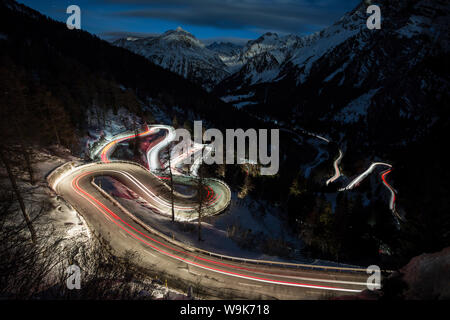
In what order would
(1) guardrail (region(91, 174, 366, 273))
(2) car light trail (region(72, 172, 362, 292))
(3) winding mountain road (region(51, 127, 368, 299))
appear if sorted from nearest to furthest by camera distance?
(3) winding mountain road (region(51, 127, 368, 299))
(2) car light trail (region(72, 172, 362, 292))
(1) guardrail (region(91, 174, 366, 273))

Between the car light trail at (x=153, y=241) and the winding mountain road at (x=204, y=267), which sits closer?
the winding mountain road at (x=204, y=267)

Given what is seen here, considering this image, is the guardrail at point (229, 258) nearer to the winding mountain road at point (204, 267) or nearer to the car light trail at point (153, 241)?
the winding mountain road at point (204, 267)

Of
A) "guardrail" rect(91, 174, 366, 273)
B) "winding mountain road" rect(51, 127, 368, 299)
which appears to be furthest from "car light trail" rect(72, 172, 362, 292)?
"guardrail" rect(91, 174, 366, 273)

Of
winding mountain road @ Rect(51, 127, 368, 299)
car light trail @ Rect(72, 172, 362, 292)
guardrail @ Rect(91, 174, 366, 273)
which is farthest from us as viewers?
guardrail @ Rect(91, 174, 366, 273)

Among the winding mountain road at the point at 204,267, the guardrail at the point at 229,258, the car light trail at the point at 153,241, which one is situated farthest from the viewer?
the guardrail at the point at 229,258

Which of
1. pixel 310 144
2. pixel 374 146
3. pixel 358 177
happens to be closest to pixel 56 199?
pixel 358 177

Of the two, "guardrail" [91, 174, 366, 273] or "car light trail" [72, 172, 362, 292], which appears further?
Result: "guardrail" [91, 174, 366, 273]

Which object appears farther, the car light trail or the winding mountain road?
the car light trail

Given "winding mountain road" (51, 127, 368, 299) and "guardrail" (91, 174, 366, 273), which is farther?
"guardrail" (91, 174, 366, 273)

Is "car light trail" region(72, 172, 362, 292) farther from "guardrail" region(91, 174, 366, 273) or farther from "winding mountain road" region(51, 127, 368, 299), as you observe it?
"guardrail" region(91, 174, 366, 273)

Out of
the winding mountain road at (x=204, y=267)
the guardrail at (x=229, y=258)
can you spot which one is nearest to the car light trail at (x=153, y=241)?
the winding mountain road at (x=204, y=267)

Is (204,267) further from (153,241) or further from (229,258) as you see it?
(153,241)

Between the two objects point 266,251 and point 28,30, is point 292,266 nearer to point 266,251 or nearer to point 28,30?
point 266,251
